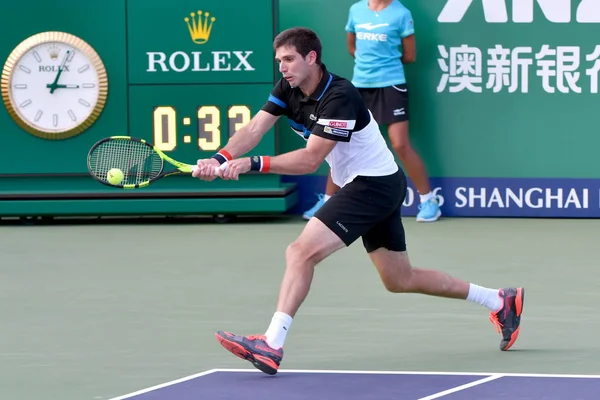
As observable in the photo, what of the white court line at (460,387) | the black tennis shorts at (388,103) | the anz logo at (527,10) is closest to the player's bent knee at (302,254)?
the white court line at (460,387)

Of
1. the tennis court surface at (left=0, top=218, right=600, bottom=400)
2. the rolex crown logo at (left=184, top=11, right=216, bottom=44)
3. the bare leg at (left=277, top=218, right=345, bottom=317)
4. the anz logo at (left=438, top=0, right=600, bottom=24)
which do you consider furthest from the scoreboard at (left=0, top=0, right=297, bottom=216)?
the bare leg at (left=277, top=218, right=345, bottom=317)

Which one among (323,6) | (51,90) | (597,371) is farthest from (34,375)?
(323,6)

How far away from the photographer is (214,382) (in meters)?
5.35

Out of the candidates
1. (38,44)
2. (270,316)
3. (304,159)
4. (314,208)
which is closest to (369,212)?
(304,159)

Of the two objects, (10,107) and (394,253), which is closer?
(394,253)

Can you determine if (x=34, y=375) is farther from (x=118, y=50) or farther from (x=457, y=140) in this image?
(x=457, y=140)

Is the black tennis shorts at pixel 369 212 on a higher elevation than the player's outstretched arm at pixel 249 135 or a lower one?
lower

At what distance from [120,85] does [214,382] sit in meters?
5.65

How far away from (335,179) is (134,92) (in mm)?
5014

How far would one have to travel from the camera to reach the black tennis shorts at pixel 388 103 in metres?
10.5

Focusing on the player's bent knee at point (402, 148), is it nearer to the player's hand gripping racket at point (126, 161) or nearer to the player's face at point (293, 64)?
the player's hand gripping racket at point (126, 161)

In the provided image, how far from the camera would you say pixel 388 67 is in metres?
10.5

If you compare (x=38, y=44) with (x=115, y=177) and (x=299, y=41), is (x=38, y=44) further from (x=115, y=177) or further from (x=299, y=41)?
(x=299, y=41)

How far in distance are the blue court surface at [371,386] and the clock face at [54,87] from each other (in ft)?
17.8
